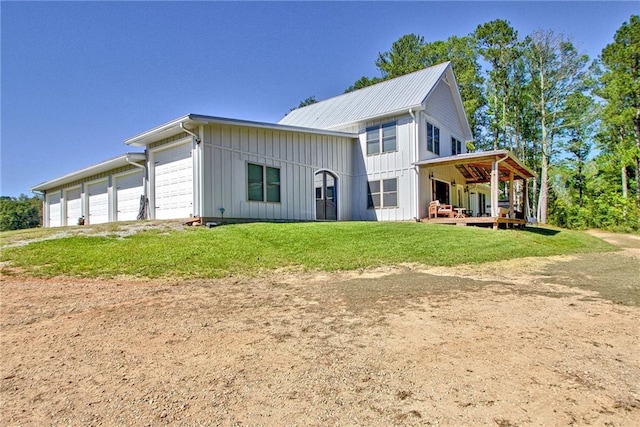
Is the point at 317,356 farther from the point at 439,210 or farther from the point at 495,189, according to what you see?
the point at 439,210

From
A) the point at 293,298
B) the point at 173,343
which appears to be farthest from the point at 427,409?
the point at 293,298

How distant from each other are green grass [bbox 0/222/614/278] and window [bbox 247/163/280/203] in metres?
2.17

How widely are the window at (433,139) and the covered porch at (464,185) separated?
941mm

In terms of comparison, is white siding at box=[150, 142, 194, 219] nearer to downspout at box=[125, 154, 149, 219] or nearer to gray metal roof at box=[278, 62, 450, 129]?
downspout at box=[125, 154, 149, 219]

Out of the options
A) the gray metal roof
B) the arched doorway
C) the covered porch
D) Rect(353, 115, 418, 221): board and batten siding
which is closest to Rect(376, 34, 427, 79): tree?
the gray metal roof

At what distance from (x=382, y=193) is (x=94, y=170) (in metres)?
13.9

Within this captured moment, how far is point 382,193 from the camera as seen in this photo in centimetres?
1650

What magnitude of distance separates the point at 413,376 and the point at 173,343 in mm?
2153

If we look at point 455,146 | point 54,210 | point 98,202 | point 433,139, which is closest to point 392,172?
point 433,139

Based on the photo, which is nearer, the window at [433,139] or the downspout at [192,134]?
the downspout at [192,134]

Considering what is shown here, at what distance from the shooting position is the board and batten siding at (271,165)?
38.4 ft

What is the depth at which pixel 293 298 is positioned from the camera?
512cm

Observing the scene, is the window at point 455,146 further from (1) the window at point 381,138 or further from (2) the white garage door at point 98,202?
(2) the white garage door at point 98,202

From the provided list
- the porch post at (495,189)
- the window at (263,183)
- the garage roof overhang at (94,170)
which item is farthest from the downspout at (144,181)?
the porch post at (495,189)
